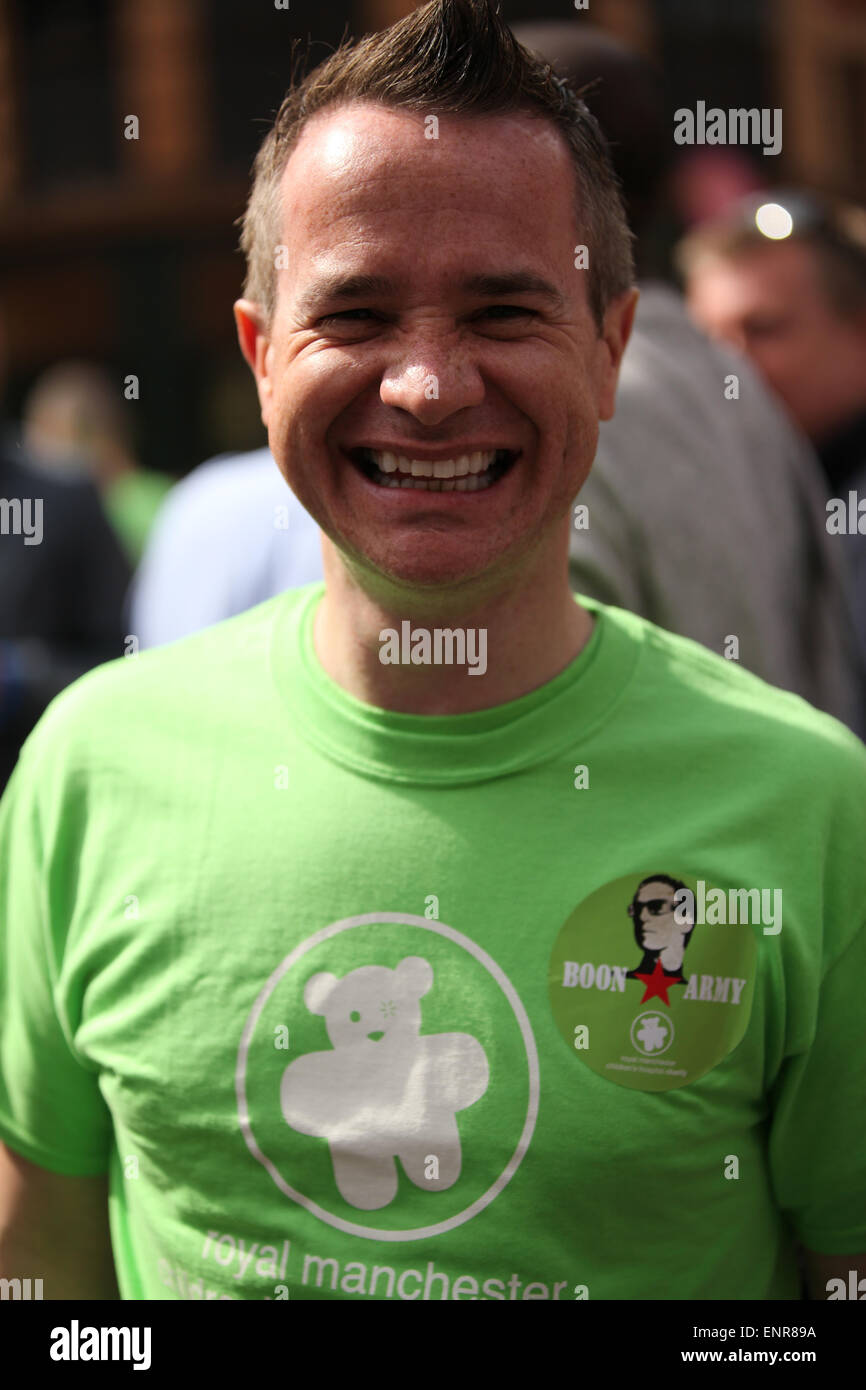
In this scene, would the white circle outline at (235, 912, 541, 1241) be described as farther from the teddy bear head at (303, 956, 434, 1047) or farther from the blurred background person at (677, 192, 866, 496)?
the blurred background person at (677, 192, 866, 496)

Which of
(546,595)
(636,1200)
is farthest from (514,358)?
(636,1200)

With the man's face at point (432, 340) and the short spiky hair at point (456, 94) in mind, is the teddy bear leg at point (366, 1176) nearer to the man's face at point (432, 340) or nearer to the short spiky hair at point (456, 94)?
the man's face at point (432, 340)

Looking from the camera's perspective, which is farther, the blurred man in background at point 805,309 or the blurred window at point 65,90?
the blurred window at point 65,90

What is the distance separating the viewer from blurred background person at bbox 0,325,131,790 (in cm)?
376

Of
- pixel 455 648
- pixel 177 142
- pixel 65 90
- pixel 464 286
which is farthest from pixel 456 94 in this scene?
pixel 65 90

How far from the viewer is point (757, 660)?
2285mm

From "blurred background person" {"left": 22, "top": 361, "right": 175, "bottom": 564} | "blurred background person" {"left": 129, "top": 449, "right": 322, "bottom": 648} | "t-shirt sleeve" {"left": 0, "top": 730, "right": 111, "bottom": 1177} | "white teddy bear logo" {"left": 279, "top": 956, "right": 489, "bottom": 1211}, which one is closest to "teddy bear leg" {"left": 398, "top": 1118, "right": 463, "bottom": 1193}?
"white teddy bear logo" {"left": 279, "top": 956, "right": 489, "bottom": 1211}

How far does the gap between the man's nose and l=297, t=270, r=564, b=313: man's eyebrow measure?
0.20 feet

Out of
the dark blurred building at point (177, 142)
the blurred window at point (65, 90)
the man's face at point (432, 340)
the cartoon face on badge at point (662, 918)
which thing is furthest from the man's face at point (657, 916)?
the blurred window at point (65, 90)

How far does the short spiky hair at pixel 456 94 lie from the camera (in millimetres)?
1547

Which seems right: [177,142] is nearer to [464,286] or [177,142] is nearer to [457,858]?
[464,286]

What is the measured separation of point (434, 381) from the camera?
1.53 metres

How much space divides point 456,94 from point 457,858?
2.54 ft

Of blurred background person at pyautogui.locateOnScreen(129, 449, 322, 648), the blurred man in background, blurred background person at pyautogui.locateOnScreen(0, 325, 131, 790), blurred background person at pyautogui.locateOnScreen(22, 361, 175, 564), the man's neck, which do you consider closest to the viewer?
the man's neck
